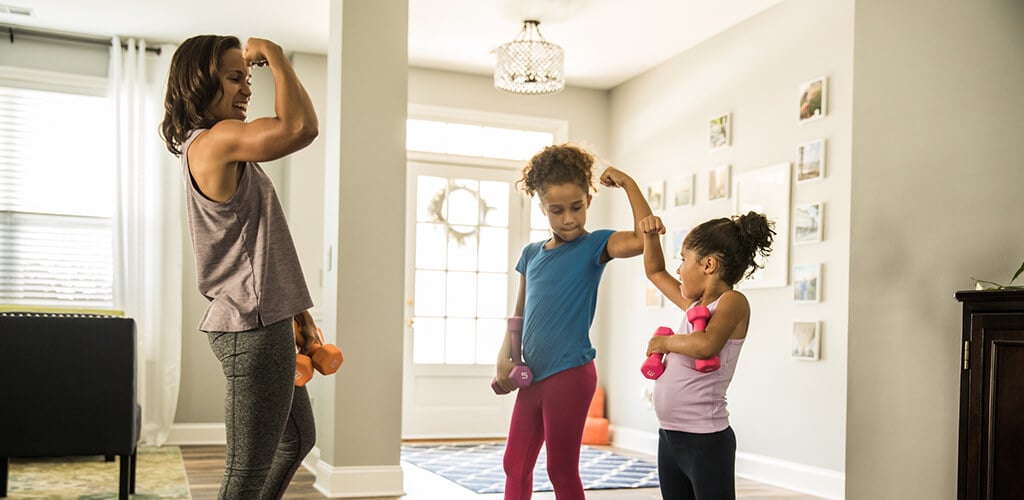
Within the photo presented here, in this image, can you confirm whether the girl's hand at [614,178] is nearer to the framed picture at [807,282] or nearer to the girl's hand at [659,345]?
the girl's hand at [659,345]

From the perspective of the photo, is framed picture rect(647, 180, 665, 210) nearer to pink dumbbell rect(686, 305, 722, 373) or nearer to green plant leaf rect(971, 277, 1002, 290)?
green plant leaf rect(971, 277, 1002, 290)

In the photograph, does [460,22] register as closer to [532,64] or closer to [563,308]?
[532,64]

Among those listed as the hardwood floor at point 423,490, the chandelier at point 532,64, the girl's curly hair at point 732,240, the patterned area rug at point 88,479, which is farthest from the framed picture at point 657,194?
the girl's curly hair at point 732,240

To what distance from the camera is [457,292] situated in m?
6.70

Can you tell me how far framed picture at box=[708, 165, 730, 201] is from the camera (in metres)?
5.51

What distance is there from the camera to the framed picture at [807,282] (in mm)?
4742

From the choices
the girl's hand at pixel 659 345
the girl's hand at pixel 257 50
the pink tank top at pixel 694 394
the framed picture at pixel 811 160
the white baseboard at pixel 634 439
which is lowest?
the white baseboard at pixel 634 439

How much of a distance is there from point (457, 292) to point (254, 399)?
4944 millimetres

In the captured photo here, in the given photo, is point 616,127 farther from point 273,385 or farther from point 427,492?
point 273,385

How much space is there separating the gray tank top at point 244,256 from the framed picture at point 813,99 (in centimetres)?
359

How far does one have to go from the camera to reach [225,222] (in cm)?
179

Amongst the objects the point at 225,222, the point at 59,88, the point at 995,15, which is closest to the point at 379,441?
the point at 225,222

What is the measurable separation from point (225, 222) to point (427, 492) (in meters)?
2.70

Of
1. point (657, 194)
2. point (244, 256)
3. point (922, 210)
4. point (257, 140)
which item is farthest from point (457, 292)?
point (257, 140)
